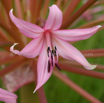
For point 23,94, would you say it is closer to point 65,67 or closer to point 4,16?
point 65,67

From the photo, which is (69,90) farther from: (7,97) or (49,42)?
(7,97)

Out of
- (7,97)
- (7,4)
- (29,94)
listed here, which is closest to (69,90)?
(29,94)

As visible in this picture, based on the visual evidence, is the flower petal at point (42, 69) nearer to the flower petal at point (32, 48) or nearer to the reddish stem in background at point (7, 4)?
the flower petal at point (32, 48)

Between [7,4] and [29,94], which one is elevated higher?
[7,4]

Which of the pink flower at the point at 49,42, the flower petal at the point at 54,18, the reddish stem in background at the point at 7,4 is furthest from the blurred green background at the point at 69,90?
→ the flower petal at the point at 54,18

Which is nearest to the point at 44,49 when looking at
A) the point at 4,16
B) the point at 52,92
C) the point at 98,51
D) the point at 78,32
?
the point at 78,32

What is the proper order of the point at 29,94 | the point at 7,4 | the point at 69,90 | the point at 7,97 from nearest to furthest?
the point at 7,97
the point at 7,4
the point at 29,94
the point at 69,90
